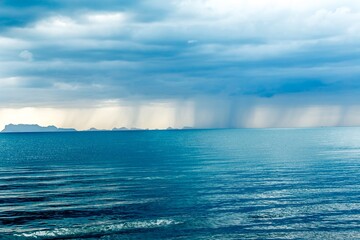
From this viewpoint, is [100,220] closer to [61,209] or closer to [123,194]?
[61,209]

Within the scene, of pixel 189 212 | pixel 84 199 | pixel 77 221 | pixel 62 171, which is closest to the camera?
pixel 77 221

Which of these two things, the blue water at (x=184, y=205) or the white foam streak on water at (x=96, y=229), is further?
the blue water at (x=184, y=205)

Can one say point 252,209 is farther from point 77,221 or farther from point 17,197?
point 17,197

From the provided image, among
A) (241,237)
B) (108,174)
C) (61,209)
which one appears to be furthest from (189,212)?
(108,174)

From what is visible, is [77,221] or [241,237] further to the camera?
[77,221]

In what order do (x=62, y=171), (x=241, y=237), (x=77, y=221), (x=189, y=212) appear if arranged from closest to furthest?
(x=241, y=237)
(x=77, y=221)
(x=189, y=212)
(x=62, y=171)

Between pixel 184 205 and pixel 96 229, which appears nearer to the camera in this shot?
pixel 96 229

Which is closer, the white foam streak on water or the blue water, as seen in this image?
the white foam streak on water

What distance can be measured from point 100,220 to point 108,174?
185ft

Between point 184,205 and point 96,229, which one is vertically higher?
point 184,205

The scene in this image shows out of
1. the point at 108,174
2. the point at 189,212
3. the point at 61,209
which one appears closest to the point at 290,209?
the point at 189,212

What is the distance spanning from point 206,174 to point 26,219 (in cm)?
5530

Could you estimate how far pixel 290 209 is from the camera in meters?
69.5

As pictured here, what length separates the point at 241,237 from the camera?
55.2 metres
